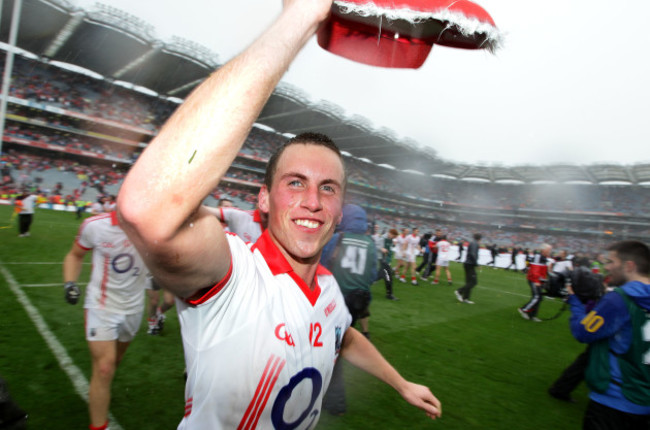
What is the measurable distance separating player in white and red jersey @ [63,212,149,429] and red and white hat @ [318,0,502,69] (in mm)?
2844

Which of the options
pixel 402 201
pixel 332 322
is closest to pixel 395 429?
pixel 332 322

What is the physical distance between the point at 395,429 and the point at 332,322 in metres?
2.77

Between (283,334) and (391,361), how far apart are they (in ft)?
15.2

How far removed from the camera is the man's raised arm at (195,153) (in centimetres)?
65

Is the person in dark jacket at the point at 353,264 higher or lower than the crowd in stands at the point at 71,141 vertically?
lower

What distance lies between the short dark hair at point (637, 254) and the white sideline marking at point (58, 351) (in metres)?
4.93

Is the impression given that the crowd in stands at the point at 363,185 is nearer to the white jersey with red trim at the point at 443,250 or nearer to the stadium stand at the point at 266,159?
the stadium stand at the point at 266,159

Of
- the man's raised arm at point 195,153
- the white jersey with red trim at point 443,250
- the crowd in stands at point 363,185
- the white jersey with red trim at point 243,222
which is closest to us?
the man's raised arm at point 195,153

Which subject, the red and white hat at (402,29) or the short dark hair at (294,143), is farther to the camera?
the short dark hair at (294,143)

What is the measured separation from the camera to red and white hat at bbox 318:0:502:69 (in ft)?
3.18

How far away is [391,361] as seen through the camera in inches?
211

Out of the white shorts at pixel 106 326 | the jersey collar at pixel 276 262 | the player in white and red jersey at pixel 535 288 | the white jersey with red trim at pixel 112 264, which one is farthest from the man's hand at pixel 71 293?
the player in white and red jersey at pixel 535 288

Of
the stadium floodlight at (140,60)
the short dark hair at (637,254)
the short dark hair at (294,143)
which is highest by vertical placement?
the stadium floodlight at (140,60)

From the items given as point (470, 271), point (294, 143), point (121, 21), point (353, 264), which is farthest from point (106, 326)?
point (121, 21)
